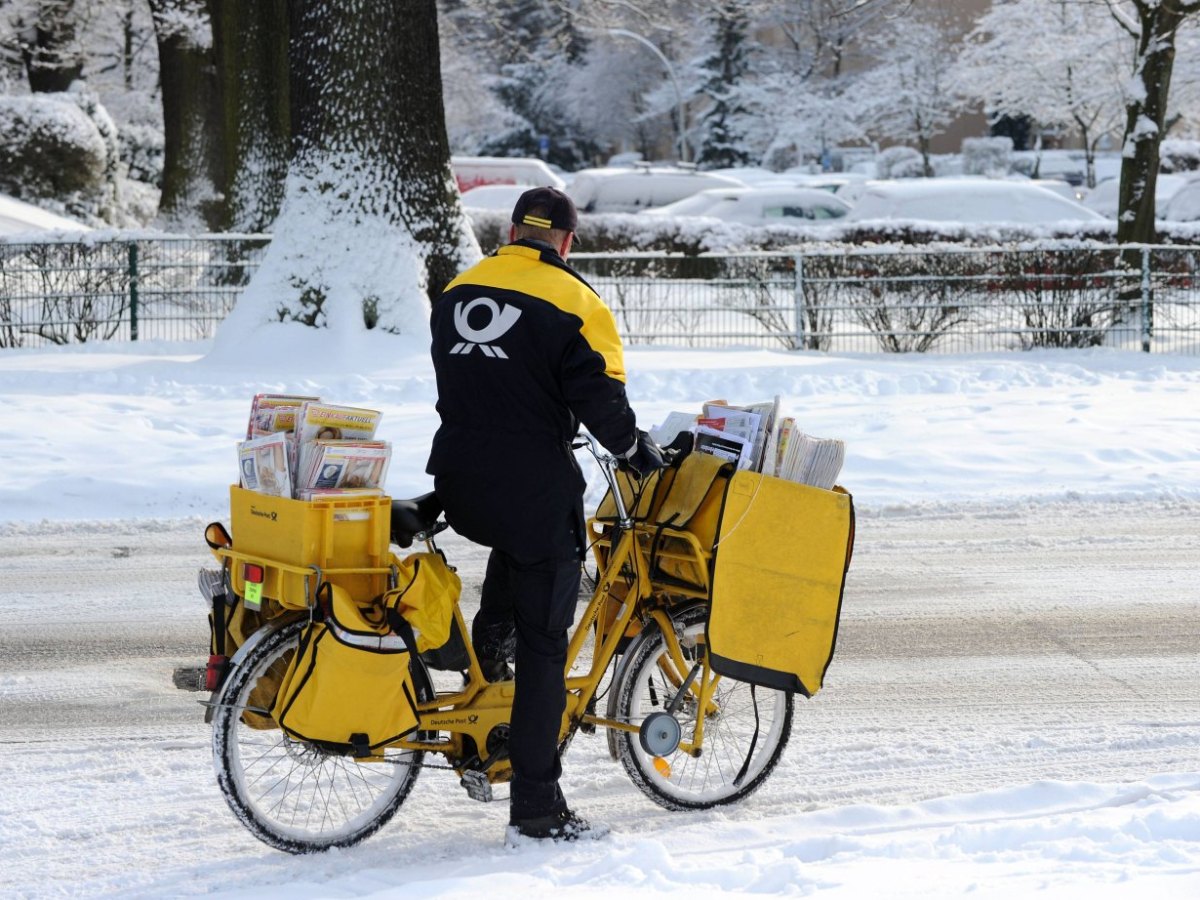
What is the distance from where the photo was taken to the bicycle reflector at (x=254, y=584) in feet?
14.1

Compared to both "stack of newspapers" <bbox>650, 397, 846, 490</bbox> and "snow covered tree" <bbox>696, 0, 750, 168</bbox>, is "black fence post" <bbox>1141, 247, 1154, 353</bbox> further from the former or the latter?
"snow covered tree" <bbox>696, 0, 750, 168</bbox>

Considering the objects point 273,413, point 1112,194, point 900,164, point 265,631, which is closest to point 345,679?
point 265,631

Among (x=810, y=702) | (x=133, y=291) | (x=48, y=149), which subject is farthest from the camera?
(x=48, y=149)

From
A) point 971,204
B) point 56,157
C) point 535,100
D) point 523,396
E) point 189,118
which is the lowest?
point 971,204

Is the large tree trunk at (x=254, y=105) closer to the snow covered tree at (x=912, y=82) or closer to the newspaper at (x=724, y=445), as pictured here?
the newspaper at (x=724, y=445)

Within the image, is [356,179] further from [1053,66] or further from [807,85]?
[807,85]

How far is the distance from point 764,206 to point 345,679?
2554 centimetres

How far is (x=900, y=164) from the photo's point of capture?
172 ft

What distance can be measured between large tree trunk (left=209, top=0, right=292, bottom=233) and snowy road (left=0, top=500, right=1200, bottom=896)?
1196 centimetres

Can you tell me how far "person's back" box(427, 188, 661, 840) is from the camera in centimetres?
427

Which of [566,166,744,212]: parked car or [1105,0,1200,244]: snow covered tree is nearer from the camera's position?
[1105,0,1200,244]: snow covered tree

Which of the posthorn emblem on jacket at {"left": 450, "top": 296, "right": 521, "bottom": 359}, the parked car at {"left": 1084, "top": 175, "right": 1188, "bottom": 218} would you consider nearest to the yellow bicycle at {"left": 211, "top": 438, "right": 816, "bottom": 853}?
the posthorn emblem on jacket at {"left": 450, "top": 296, "right": 521, "bottom": 359}

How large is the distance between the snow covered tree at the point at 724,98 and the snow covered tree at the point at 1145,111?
136 feet

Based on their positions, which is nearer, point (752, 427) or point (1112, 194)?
point (752, 427)
